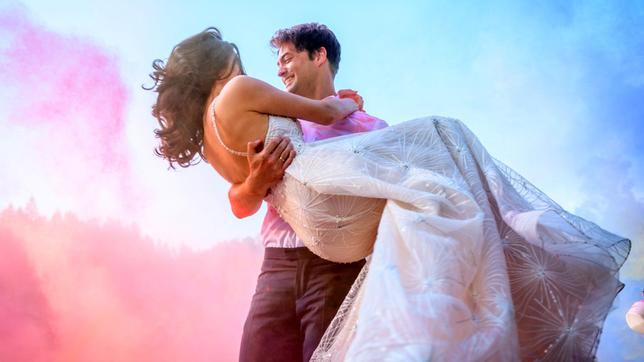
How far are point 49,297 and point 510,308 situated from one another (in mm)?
4253

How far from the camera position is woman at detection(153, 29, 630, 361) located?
0.88 m

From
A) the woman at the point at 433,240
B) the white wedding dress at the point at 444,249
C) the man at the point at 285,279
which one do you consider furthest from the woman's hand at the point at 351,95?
the white wedding dress at the point at 444,249

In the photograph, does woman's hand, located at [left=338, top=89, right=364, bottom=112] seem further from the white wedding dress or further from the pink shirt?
the white wedding dress

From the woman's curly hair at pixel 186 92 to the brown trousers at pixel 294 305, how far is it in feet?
1.27

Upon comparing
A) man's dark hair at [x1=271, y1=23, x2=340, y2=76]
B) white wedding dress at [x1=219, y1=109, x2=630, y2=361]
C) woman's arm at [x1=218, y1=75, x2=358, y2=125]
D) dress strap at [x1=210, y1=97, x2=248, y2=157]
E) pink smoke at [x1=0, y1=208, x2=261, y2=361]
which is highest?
man's dark hair at [x1=271, y1=23, x2=340, y2=76]

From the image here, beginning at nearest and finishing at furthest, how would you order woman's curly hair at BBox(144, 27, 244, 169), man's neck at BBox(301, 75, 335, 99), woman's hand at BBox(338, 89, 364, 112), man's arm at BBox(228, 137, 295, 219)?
man's arm at BBox(228, 137, 295, 219)
woman's curly hair at BBox(144, 27, 244, 169)
woman's hand at BBox(338, 89, 364, 112)
man's neck at BBox(301, 75, 335, 99)

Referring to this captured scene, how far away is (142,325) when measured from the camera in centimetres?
468

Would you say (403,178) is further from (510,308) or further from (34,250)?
(34,250)

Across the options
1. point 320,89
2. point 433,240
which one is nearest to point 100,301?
point 320,89

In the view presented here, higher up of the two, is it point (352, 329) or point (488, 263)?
point (488, 263)

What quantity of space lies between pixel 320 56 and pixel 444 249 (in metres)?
1.08

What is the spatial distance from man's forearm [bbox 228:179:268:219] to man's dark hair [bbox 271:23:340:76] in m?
0.55

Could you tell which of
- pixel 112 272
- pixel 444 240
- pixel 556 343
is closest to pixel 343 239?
pixel 444 240

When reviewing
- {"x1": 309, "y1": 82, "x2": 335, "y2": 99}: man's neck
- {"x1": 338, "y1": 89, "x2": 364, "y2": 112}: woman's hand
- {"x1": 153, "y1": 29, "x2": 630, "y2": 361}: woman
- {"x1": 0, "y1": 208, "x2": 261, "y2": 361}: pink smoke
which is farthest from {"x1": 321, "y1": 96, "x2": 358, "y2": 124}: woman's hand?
{"x1": 0, "y1": 208, "x2": 261, "y2": 361}: pink smoke
